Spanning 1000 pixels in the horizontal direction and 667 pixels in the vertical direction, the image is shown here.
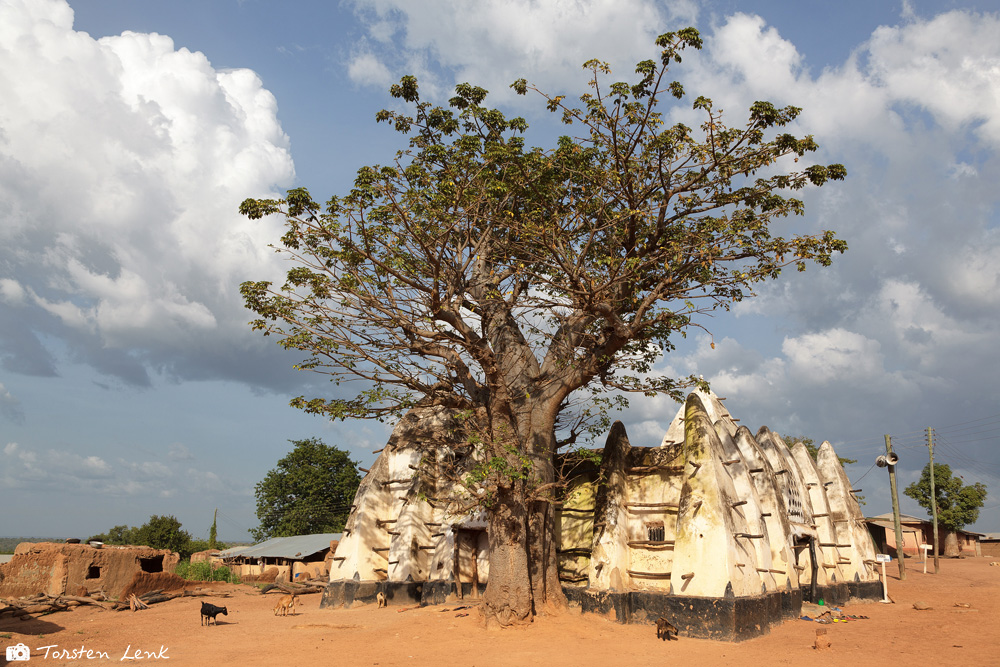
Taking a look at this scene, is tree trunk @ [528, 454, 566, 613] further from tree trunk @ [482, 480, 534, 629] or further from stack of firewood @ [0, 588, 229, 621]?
stack of firewood @ [0, 588, 229, 621]

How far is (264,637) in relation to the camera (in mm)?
13281

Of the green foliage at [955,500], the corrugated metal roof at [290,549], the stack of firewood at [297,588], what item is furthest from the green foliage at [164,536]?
the green foliage at [955,500]

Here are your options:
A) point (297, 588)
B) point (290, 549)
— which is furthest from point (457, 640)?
point (290, 549)

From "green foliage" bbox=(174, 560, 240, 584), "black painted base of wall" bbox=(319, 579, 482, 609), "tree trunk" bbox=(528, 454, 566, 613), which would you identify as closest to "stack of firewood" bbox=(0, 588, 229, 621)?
"black painted base of wall" bbox=(319, 579, 482, 609)

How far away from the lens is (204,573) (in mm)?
28516

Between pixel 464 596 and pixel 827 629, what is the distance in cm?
848

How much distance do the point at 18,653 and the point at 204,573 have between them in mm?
19008

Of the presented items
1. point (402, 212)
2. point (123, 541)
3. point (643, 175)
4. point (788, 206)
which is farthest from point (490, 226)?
point (123, 541)

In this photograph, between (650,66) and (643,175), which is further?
(643,175)

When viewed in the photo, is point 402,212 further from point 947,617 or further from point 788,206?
point 947,617

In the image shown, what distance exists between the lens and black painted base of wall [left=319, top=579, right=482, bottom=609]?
1662cm

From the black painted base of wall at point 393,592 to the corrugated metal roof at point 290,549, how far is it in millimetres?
13394

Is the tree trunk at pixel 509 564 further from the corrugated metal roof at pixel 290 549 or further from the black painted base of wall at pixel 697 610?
the corrugated metal roof at pixel 290 549

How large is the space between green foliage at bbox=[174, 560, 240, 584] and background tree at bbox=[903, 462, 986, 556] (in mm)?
41800
